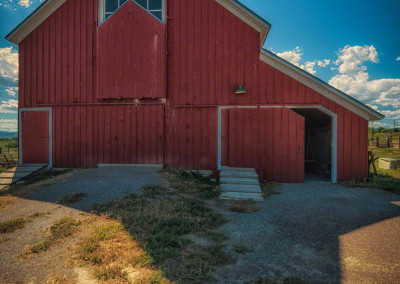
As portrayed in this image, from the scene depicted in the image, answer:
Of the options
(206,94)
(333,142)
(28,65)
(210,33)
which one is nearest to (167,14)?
(210,33)

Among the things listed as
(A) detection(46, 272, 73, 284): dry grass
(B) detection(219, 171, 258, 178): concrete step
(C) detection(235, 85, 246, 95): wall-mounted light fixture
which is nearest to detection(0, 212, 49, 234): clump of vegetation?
(A) detection(46, 272, 73, 284): dry grass

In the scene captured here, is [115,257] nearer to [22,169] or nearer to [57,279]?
[57,279]

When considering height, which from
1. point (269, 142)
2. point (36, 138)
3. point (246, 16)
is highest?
point (246, 16)

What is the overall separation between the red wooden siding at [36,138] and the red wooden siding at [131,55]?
2.89 metres

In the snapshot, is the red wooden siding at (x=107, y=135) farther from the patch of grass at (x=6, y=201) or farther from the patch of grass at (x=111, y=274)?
the patch of grass at (x=111, y=274)

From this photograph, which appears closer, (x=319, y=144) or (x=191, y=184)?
(x=191, y=184)

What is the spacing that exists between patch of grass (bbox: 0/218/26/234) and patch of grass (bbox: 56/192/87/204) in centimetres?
101

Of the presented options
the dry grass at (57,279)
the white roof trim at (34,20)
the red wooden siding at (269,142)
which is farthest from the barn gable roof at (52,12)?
the dry grass at (57,279)

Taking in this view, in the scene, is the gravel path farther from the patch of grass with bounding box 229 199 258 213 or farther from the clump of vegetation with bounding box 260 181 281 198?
the clump of vegetation with bounding box 260 181 281 198

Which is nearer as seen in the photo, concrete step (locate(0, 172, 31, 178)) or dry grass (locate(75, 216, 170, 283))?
A: dry grass (locate(75, 216, 170, 283))

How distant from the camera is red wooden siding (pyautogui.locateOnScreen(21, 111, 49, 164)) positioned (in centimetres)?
901

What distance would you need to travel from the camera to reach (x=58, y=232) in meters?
3.65

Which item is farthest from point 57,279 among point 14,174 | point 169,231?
point 14,174

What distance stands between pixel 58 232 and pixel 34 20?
9.50m
